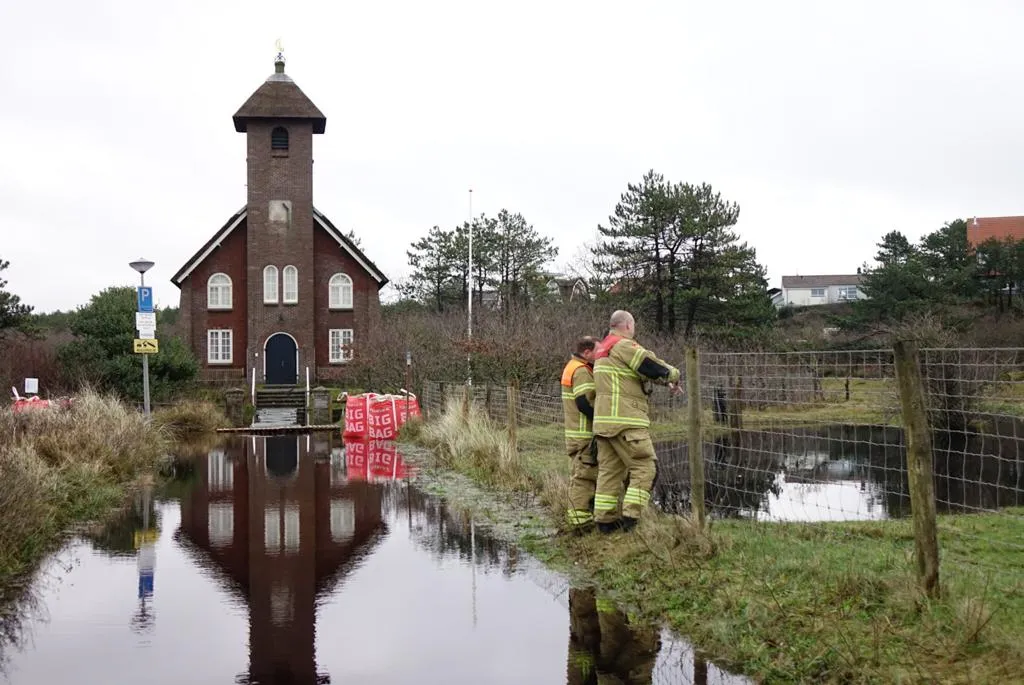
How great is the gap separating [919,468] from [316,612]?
164 inches

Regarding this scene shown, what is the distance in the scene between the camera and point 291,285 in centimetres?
4681

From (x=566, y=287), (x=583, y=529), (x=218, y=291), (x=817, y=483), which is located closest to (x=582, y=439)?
(x=583, y=529)

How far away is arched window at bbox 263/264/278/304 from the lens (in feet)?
153

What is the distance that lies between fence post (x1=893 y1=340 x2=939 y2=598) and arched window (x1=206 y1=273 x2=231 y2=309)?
4372 centimetres

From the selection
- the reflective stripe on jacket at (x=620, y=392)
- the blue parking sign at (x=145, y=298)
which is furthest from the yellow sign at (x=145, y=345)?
the reflective stripe on jacket at (x=620, y=392)

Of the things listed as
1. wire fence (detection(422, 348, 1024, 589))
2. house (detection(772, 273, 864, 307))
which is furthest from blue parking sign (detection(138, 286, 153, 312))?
house (detection(772, 273, 864, 307))

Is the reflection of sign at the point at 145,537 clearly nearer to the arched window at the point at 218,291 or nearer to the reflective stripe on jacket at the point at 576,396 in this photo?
the reflective stripe on jacket at the point at 576,396

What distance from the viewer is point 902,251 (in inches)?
2665

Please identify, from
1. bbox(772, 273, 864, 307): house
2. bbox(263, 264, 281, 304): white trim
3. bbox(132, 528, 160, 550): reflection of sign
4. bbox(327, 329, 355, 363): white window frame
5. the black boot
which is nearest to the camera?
the black boot

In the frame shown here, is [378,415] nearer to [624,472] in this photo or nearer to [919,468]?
[624,472]

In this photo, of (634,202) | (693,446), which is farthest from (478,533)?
(634,202)

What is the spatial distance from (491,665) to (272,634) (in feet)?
5.24

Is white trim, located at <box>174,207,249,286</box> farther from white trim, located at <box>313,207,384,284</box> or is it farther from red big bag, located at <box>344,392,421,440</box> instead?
red big bag, located at <box>344,392,421,440</box>

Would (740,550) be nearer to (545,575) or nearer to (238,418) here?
(545,575)
